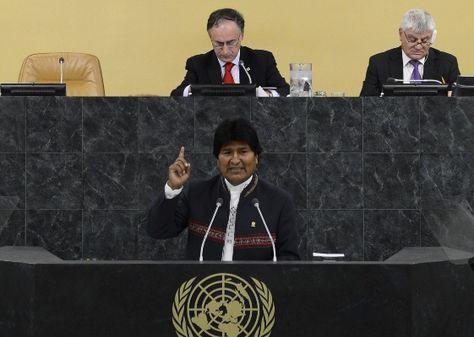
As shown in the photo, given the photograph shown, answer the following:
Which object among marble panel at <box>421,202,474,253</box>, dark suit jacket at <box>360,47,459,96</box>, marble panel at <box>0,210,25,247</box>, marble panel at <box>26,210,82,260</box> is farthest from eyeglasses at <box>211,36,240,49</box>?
marble panel at <box>421,202,474,253</box>

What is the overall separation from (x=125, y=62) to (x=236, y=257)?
4.82 m

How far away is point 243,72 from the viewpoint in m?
7.67

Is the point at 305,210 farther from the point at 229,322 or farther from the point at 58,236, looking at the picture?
the point at 229,322

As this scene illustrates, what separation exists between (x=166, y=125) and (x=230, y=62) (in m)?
1.17

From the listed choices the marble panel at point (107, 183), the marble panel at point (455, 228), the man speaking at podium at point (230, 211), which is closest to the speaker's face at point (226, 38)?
the marble panel at point (107, 183)

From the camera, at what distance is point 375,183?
6.55m

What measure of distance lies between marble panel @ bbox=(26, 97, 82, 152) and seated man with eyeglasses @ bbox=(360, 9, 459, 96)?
1.81 metres

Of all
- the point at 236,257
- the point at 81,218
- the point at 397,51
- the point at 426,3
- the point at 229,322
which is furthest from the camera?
the point at 426,3

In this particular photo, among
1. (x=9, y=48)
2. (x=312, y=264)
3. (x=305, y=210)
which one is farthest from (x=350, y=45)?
(x=312, y=264)

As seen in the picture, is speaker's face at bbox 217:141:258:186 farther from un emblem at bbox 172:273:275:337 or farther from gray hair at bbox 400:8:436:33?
gray hair at bbox 400:8:436:33

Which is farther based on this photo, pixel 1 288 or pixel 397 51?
pixel 397 51

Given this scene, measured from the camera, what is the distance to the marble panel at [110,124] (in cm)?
657

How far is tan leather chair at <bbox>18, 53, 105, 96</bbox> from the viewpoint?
8.04 metres

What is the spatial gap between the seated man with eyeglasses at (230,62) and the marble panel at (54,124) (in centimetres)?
105
